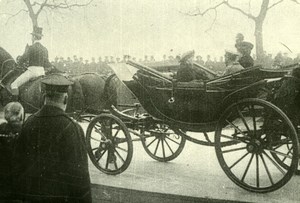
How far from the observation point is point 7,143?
390cm

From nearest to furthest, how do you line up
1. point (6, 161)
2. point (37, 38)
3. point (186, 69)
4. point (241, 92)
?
point (6, 161), point (241, 92), point (186, 69), point (37, 38)

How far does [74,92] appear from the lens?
22.9ft

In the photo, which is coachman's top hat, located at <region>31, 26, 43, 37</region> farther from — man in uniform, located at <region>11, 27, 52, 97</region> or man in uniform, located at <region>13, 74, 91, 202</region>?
man in uniform, located at <region>13, 74, 91, 202</region>

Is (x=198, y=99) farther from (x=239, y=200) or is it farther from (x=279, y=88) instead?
(x=239, y=200)

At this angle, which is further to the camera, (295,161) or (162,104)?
(162,104)

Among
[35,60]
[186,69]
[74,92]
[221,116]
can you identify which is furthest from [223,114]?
[35,60]

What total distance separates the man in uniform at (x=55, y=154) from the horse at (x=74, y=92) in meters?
3.47

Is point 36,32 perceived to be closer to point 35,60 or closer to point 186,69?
point 35,60

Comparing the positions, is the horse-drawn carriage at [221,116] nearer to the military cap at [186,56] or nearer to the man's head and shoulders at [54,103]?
the military cap at [186,56]

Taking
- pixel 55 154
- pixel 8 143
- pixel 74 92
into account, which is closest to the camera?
pixel 55 154

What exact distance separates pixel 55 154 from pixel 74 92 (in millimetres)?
3883

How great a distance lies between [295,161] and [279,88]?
98 centimetres

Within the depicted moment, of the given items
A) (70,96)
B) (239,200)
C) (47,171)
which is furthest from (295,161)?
(70,96)

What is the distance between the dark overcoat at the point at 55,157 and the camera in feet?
10.3
